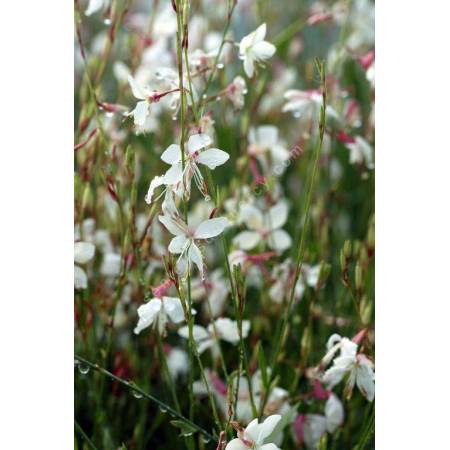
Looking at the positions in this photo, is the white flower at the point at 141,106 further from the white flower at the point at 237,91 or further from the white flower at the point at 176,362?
the white flower at the point at 176,362

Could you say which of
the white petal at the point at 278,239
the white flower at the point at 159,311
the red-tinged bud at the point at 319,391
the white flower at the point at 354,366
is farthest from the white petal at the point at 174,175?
the white petal at the point at 278,239

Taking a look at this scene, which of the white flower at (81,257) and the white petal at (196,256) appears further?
the white flower at (81,257)

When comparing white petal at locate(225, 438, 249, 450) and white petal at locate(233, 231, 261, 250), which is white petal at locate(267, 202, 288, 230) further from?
white petal at locate(225, 438, 249, 450)

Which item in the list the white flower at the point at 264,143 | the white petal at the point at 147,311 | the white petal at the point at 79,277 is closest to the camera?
the white petal at the point at 147,311

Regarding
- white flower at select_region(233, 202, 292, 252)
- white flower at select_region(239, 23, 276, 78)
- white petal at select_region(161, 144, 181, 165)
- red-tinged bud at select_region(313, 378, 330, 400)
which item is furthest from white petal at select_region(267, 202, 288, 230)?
white petal at select_region(161, 144, 181, 165)

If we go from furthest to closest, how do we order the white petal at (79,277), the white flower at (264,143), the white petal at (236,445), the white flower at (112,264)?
the white flower at (264,143), the white flower at (112,264), the white petal at (79,277), the white petal at (236,445)

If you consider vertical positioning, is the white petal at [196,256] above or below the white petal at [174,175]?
below

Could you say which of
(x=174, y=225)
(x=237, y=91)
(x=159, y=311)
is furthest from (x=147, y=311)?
(x=237, y=91)
